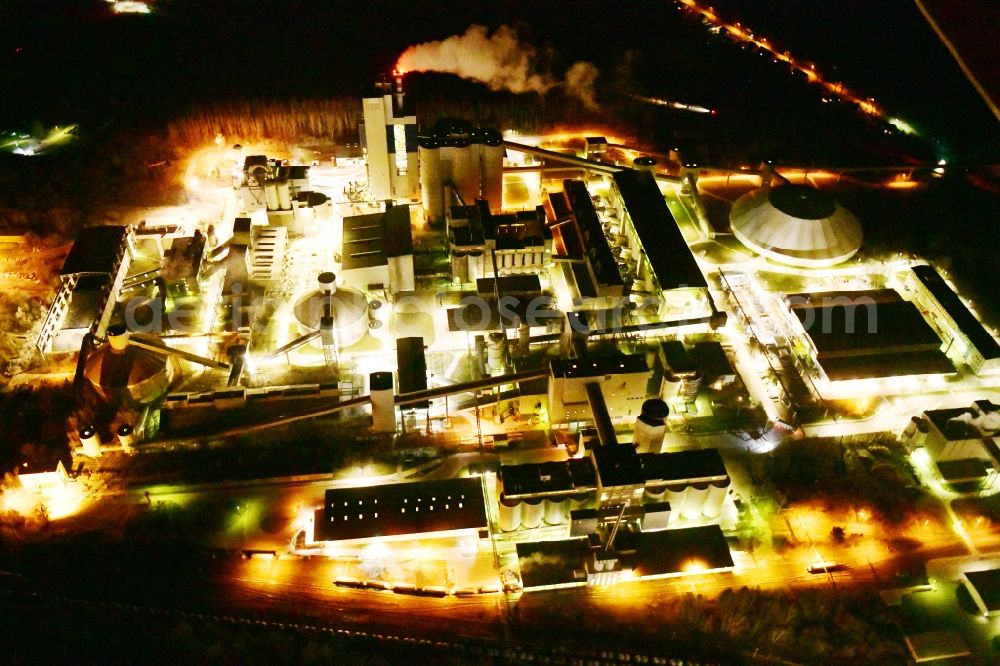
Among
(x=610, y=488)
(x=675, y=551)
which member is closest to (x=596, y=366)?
(x=610, y=488)

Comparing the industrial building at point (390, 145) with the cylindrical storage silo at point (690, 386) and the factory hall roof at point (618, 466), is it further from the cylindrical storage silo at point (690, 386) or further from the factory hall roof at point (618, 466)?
the factory hall roof at point (618, 466)

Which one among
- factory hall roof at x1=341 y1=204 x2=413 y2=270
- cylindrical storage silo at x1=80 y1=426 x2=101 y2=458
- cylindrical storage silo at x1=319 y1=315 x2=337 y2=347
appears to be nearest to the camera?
cylindrical storage silo at x1=80 y1=426 x2=101 y2=458

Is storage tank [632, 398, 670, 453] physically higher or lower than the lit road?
lower

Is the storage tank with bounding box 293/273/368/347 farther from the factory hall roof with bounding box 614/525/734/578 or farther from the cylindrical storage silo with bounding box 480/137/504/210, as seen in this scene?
the factory hall roof with bounding box 614/525/734/578

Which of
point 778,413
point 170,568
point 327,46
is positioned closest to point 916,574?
point 778,413

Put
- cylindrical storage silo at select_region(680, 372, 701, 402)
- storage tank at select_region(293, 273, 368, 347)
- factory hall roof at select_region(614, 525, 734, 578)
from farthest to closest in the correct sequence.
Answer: storage tank at select_region(293, 273, 368, 347) → cylindrical storage silo at select_region(680, 372, 701, 402) → factory hall roof at select_region(614, 525, 734, 578)

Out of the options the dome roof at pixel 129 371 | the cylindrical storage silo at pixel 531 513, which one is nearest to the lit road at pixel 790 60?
the cylindrical storage silo at pixel 531 513

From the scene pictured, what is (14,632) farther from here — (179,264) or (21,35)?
(21,35)

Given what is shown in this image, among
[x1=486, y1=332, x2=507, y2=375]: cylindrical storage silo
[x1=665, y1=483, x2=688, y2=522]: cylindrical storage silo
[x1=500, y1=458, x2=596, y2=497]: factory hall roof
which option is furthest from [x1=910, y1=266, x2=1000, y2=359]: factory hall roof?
[x1=486, y1=332, x2=507, y2=375]: cylindrical storage silo
